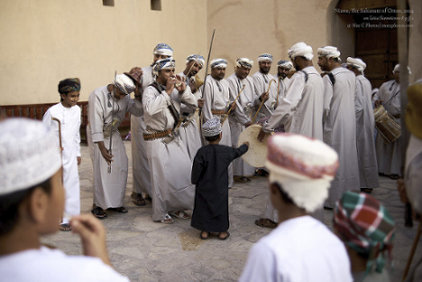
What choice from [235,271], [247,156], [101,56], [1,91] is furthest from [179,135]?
[101,56]

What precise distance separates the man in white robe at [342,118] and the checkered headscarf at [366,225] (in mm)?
4015

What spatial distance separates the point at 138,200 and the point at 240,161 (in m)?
2.05

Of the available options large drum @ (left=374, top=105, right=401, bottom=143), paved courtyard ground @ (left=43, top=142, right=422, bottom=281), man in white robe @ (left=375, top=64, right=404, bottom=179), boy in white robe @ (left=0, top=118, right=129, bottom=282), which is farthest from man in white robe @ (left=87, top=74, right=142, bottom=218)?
man in white robe @ (left=375, top=64, right=404, bottom=179)

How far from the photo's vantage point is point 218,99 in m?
7.02

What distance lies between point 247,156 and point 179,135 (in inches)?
36.2

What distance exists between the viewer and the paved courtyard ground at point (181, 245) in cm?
392

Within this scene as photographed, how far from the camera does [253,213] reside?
18.4 feet

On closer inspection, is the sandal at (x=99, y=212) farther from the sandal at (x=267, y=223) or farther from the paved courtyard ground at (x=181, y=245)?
the sandal at (x=267, y=223)

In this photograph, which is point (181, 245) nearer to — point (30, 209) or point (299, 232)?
point (299, 232)

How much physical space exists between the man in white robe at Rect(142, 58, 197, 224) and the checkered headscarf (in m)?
3.53

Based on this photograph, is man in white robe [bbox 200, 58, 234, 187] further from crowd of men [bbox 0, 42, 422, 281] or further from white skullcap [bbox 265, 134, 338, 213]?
white skullcap [bbox 265, 134, 338, 213]

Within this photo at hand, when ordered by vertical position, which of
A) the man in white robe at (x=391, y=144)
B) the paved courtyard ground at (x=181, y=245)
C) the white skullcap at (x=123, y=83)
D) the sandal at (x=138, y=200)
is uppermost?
the white skullcap at (x=123, y=83)

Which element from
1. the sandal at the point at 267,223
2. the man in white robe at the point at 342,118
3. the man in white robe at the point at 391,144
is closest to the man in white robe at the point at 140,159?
the sandal at the point at 267,223

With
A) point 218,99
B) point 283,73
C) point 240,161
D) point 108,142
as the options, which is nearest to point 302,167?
point 108,142
